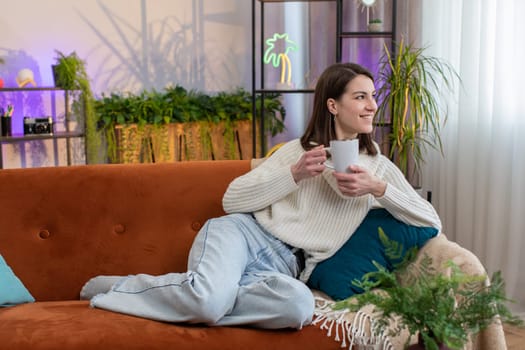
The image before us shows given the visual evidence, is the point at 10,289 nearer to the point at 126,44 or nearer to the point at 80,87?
the point at 80,87

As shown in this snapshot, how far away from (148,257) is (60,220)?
31 centimetres

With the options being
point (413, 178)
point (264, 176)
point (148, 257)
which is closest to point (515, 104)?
point (413, 178)

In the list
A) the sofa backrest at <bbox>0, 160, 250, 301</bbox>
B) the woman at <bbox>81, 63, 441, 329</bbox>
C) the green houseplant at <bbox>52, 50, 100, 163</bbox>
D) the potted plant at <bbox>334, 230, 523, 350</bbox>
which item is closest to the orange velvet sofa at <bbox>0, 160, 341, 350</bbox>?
the sofa backrest at <bbox>0, 160, 250, 301</bbox>

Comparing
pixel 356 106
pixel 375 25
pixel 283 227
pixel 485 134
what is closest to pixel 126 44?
pixel 375 25

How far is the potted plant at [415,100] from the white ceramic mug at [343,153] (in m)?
1.41

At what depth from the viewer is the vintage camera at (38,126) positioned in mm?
4586

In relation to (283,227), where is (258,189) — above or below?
above

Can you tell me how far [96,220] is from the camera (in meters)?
2.35

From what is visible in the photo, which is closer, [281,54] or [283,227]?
[283,227]

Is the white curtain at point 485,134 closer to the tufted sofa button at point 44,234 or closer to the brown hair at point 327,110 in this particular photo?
the brown hair at point 327,110

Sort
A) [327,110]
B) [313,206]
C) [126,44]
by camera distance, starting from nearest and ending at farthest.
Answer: [313,206] → [327,110] → [126,44]

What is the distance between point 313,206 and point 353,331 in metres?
0.54

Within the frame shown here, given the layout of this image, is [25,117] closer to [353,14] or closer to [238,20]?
[238,20]

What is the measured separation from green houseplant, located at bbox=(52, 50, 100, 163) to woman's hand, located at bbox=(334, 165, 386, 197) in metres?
2.90
